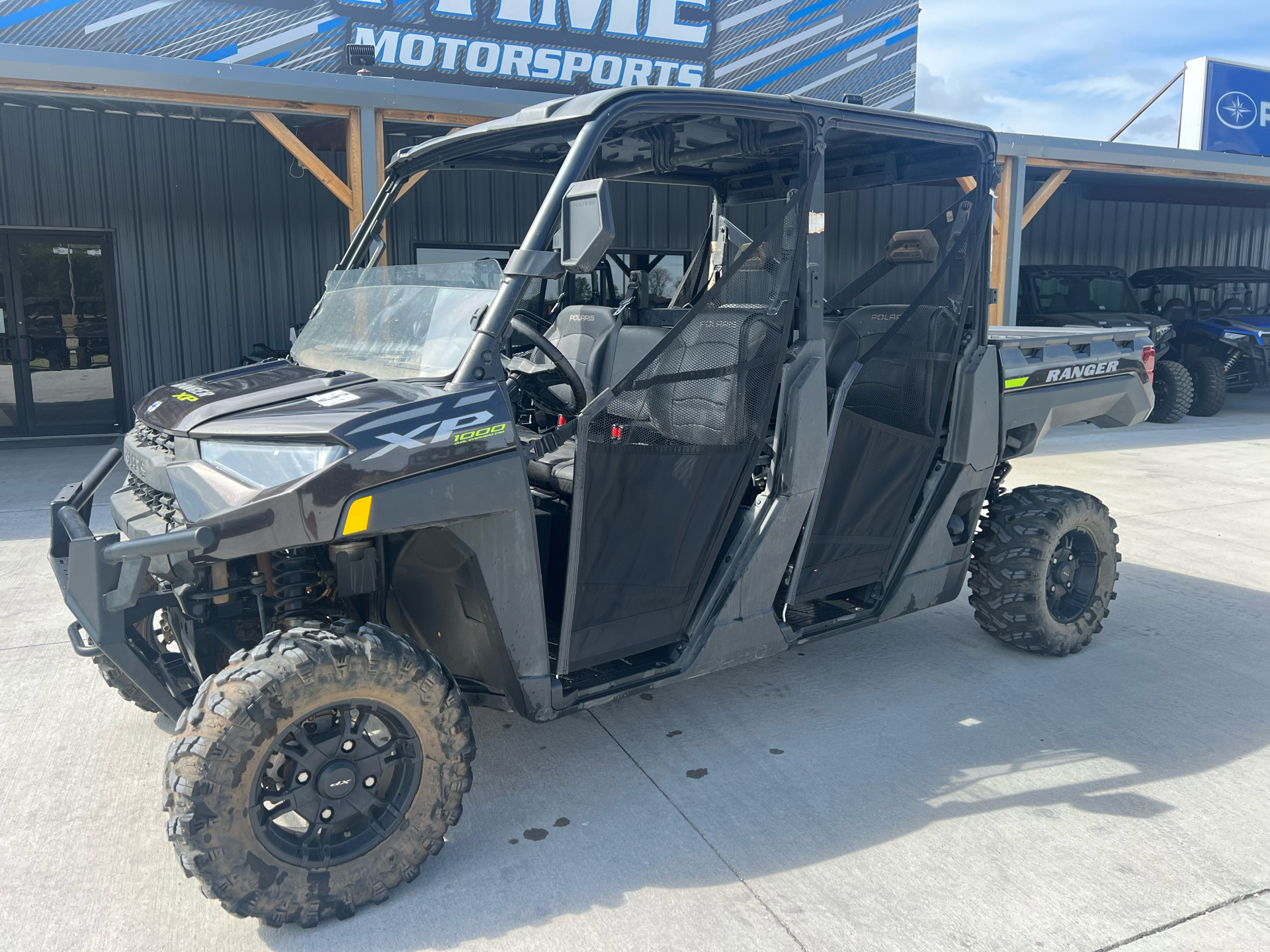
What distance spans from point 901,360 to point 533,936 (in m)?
2.33

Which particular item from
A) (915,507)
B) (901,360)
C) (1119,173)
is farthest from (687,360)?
(1119,173)

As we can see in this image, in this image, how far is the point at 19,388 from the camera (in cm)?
1053

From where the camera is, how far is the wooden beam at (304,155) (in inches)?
309

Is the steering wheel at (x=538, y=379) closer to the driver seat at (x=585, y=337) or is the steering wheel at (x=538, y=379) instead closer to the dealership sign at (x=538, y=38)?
the driver seat at (x=585, y=337)

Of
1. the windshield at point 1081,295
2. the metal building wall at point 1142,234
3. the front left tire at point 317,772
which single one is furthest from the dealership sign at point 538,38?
the front left tire at point 317,772

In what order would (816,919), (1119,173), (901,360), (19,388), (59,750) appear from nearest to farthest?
1. (816,919)
2. (59,750)
3. (901,360)
4. (19,388)
5. (1119,173)

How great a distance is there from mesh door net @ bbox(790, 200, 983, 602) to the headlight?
1713mm

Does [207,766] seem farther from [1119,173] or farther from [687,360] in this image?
[1119,173]

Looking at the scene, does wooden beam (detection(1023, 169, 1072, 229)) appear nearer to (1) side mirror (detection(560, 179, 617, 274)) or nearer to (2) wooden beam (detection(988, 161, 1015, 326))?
(2) wooden beam (detection(988, 161, 1015, 326))

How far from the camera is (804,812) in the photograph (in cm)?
298

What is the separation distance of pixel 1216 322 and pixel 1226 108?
493 cm

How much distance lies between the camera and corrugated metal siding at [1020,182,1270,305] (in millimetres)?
16641

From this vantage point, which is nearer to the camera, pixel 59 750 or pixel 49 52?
pixel 59 750

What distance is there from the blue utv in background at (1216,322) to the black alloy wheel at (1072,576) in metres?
10.2
